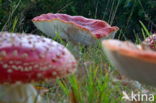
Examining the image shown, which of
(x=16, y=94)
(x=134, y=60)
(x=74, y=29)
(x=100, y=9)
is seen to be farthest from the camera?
(x=100, y=9)

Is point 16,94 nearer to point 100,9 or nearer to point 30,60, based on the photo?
point 30,60

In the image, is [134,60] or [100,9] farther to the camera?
[100,9]

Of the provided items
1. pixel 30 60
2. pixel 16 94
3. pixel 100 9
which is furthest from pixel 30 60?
pixel 100 9

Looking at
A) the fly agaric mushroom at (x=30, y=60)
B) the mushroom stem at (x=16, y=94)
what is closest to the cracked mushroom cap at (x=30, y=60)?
the fly agaric mushroom at (x=30, y=60)

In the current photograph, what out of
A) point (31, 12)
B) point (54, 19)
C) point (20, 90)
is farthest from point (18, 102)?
point (31, 12)

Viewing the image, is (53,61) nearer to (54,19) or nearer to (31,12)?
(54,19)

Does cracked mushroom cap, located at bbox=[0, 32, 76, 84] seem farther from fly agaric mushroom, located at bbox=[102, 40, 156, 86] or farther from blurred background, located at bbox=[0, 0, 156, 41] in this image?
blurred background, located at bbox=[0, 0, 156, 41]
